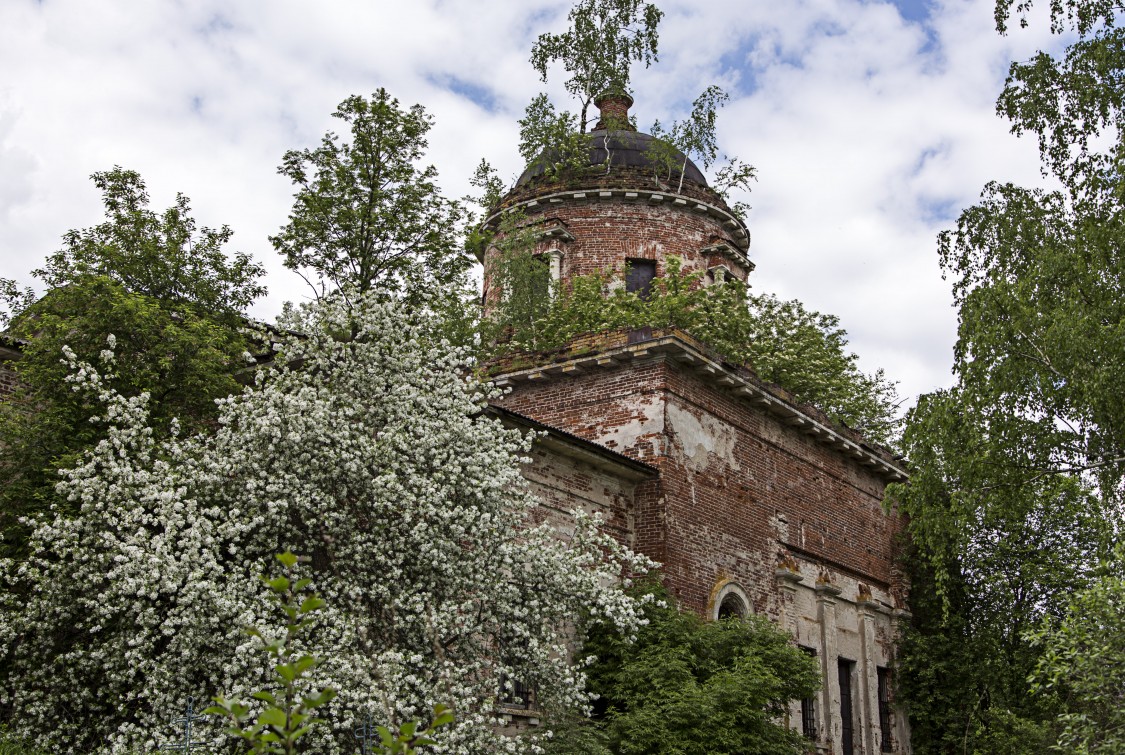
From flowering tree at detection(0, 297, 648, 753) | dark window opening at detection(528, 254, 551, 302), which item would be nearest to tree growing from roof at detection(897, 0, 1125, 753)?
flowering tree at detection(0, 297, 648, 753)

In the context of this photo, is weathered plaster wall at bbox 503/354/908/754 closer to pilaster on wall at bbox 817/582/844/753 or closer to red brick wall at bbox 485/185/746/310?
pilaster on wall at bbox 817/582/844/753

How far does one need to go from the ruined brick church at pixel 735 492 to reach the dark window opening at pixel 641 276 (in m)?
6.81

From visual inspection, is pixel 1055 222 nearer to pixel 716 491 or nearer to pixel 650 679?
pixel 716 491

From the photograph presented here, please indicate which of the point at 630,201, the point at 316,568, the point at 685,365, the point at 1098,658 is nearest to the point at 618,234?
the point at 630,201

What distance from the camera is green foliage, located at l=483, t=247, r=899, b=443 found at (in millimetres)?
24047

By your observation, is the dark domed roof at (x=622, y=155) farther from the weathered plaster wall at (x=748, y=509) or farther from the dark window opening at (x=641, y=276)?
the weathered plaster wall at (x=748, y=509)

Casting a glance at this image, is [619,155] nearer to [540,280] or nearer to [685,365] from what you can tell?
[540,280]

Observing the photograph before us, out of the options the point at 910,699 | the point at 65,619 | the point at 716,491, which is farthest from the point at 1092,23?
the point at 65,619

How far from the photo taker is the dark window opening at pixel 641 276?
2606 cm

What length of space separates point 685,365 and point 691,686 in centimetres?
549

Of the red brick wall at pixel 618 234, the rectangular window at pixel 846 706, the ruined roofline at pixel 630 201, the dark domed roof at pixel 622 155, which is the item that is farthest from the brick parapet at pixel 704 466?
the dark domed roof at pixel 622 155

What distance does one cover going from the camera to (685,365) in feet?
56.3

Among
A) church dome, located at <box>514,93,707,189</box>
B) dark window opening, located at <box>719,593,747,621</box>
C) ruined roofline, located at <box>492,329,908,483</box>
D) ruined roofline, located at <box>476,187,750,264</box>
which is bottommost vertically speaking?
dark window opening, located at <box>719,593,747,621</box>

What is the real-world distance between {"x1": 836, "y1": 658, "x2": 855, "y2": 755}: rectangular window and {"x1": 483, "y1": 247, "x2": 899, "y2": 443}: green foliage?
531 centimetres
